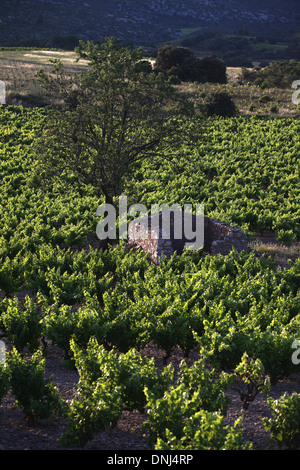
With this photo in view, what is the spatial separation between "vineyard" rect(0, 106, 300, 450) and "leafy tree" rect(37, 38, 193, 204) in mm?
1313

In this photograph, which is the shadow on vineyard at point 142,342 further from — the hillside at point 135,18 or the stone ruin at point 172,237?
the hillside at point 135,18

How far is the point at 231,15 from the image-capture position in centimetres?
15500

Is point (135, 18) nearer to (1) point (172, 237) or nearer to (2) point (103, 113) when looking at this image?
(2) point (103, 113)

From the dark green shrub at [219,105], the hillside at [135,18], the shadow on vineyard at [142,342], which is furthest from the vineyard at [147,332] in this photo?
the hillside at [135,18]

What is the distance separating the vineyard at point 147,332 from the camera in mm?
5848

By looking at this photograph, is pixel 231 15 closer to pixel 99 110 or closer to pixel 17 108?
pixel 17 108

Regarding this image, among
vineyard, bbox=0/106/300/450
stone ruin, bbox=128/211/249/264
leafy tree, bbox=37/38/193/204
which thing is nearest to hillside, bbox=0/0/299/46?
leafy tree, bbox=37/38/193/204

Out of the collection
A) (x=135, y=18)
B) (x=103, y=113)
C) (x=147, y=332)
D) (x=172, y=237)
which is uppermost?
(x=135, y=18)

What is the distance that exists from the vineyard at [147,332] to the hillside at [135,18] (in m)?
78.1

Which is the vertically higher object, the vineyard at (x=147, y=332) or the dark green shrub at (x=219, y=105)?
the dark green shrub at (x=219, y=105)

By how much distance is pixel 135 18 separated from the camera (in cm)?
12888

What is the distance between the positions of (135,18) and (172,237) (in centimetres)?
12967

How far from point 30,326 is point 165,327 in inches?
94.8

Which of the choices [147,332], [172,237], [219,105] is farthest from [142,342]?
[219,105]
